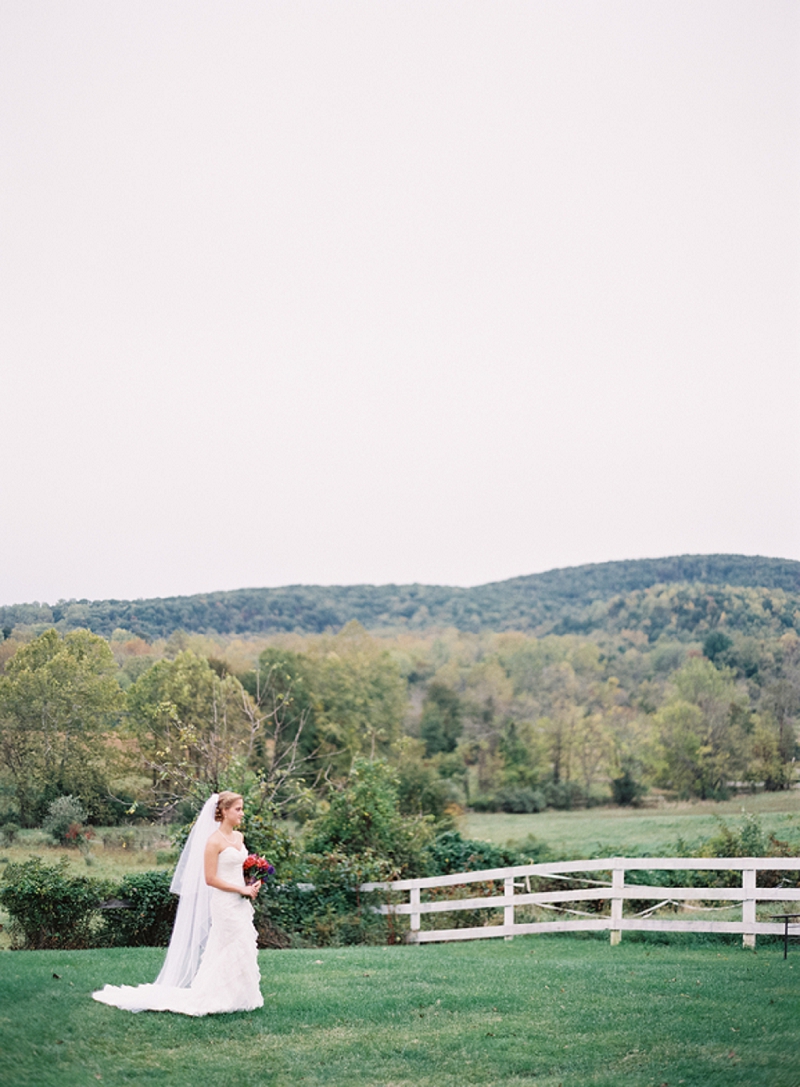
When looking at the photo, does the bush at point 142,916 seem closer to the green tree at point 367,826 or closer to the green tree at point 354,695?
A: the green tree at point 367,826

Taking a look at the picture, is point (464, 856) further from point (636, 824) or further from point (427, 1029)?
point (636, 824)

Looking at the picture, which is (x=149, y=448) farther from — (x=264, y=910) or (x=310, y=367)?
(x=264, y=910)

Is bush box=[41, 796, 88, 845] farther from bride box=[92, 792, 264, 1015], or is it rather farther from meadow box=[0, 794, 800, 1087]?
bride box=[92, 792, 264, 1015]

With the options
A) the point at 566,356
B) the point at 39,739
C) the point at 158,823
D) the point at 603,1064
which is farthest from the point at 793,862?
the point at 566,356

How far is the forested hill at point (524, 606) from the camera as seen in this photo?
1898cm


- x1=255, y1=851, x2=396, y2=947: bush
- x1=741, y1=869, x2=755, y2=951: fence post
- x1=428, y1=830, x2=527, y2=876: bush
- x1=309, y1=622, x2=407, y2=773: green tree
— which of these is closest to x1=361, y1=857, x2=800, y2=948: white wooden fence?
x1=741, y1=869, x2=755, y2=951: fence post

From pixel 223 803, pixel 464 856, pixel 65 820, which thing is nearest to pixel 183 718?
pixel 65 820

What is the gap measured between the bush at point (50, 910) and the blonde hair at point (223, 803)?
3968 mm

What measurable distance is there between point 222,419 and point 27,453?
5.31 meters

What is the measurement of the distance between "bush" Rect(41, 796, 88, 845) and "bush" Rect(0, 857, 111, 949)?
5.81 metres

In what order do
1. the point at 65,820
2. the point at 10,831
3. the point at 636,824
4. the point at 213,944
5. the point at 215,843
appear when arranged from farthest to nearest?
1. the point at 636,824
2. the point at 65,820
3. the point at 10,831
4. the point at 215,843
5. the point at 213,944

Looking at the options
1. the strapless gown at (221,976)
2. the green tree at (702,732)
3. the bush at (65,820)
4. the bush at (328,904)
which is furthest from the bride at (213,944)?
the green tree at (702,732)

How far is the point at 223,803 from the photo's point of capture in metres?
6.57

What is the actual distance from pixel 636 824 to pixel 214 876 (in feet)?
64.9
